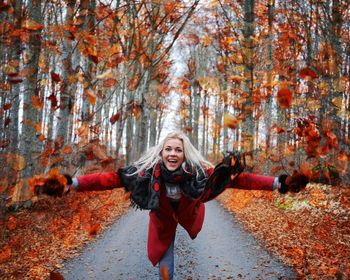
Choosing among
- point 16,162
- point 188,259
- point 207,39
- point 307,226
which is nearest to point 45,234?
point 16,162

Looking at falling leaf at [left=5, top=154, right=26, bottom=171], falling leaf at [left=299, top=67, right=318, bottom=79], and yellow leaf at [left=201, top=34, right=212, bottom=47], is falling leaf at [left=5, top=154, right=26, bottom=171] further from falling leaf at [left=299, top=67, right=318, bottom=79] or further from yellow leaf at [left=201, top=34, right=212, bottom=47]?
yellow leaf at [left=201, top=34, right=212, bottom=47]

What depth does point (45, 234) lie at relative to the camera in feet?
23.9

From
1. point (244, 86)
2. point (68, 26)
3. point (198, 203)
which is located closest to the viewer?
point (198, 203)

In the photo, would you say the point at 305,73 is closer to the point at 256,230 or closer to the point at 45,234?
the point at 256,230

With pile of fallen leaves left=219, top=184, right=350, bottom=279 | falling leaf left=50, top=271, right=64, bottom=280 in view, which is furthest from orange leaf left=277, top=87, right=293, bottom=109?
Answer: falling leaf left=50, top=271, right=64, bottom=280

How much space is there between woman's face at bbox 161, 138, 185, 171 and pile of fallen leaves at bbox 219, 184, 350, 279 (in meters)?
2.69

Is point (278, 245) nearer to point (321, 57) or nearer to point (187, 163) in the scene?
point (187, 163)

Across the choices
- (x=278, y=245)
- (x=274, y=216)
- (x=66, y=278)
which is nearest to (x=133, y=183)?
(x=66, y=278)

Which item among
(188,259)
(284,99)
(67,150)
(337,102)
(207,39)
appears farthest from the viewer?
Answer: (207,39)

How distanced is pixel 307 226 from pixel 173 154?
18.1 ft

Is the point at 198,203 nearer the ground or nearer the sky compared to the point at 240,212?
nearer the sky

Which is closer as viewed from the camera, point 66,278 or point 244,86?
point 66,278

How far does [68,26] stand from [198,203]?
5.36 m

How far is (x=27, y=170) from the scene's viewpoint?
8156 millimetres
